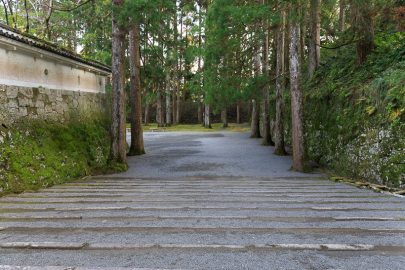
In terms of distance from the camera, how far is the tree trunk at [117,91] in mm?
9406

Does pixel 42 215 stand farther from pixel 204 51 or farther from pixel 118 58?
pixel 204 51

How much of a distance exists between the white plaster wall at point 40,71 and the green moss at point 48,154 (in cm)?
98

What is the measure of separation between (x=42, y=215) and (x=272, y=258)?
8.88 feet

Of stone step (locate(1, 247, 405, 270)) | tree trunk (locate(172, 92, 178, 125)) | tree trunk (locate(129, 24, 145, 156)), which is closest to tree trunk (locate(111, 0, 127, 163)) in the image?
tree trunk (locate(129, 24, 145, 156))

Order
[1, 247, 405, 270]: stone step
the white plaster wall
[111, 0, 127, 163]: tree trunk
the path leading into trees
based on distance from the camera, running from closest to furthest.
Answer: [1, 247, 405, 270]: stone step → the path leading into trees → the white plaster wall → [111, 0, 127, 163]: tree trunk

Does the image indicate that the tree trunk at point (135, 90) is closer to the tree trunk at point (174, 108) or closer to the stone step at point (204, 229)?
the stone step at point (204, 229)

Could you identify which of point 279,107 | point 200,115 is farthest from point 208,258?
point 200,115

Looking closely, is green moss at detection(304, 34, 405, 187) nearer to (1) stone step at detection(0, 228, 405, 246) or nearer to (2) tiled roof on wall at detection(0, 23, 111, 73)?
(1) stone step at detection(0, 228, 405, 246)

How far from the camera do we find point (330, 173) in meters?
8.85

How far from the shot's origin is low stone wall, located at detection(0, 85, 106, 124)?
658 centimetres

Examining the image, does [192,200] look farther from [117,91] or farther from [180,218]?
[117,91]

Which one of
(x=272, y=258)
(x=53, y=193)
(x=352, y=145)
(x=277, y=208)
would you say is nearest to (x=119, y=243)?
(x=272, y=258)

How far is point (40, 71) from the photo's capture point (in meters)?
7.94

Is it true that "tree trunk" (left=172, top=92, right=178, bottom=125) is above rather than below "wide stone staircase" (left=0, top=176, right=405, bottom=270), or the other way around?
above
